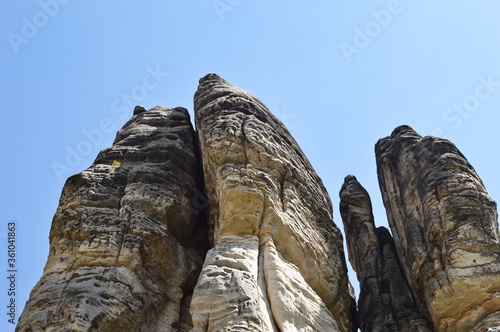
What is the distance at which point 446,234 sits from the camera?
53.8ft

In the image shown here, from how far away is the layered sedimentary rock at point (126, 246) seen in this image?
14.4 metres

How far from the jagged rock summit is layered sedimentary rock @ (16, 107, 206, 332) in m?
0.03

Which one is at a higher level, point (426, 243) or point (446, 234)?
point (426, 243)

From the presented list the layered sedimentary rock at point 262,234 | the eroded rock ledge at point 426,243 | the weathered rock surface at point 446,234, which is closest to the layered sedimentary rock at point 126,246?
the layered sedimentary rock at point 262,234

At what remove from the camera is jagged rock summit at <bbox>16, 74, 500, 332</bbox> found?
14.1m

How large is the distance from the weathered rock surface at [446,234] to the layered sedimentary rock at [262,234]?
205cm

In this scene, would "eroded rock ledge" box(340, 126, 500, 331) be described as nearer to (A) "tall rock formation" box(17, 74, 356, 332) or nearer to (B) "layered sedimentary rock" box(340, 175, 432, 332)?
(B) "layered sedimentary rock" box(340, 175, 432, 332)

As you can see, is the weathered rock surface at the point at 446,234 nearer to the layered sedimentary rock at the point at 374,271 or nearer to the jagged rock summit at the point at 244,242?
the jagged rock summit at the point at 244,242

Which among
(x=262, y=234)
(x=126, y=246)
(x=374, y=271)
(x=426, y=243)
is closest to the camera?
(x=262, y=234)

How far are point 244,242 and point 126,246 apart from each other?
2.72 metres

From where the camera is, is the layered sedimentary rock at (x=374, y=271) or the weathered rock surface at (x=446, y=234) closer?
the weathered rock surface at (x=446, y=234)

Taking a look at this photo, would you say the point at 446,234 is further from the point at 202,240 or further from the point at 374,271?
the point at 202,240

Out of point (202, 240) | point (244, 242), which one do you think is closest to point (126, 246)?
point (244, 242)

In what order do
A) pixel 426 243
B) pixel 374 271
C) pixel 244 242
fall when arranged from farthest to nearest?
pixel 374 271
pixel 426 243
pixel 244 242
